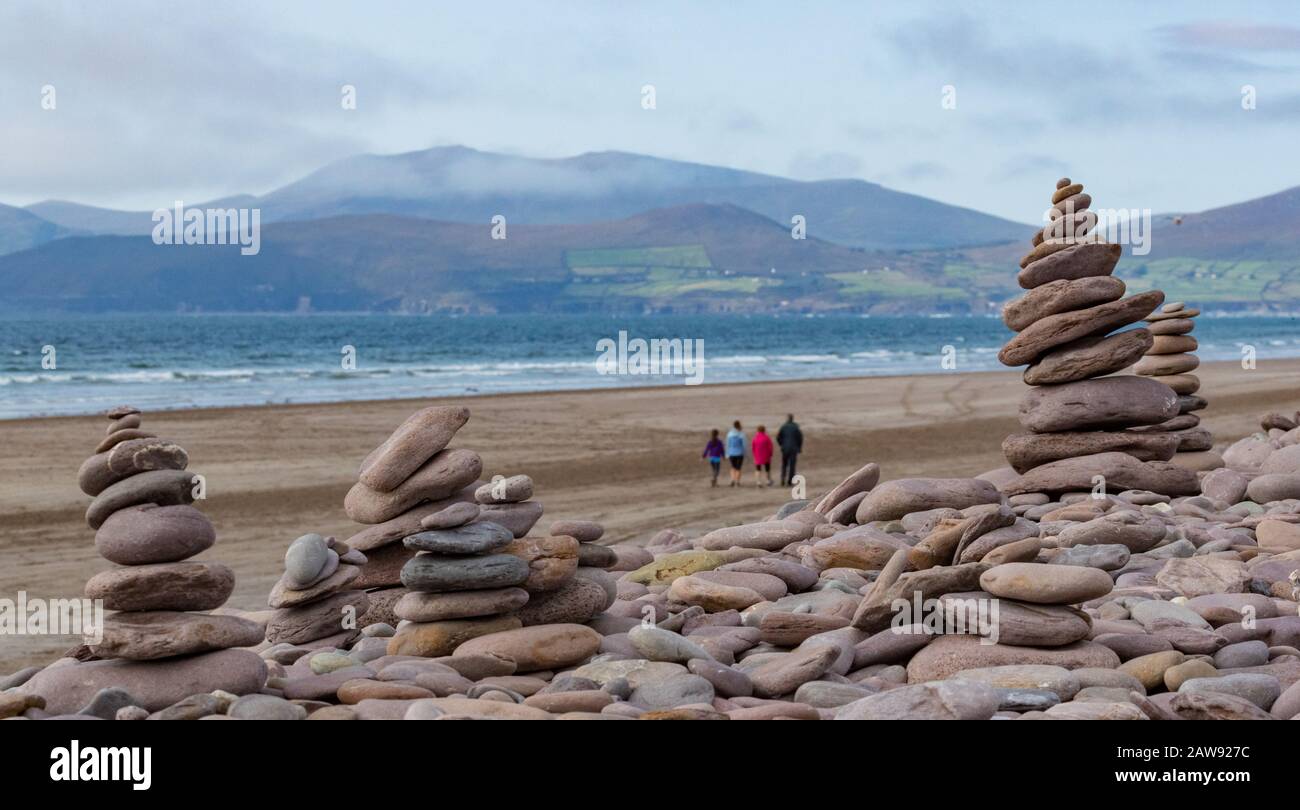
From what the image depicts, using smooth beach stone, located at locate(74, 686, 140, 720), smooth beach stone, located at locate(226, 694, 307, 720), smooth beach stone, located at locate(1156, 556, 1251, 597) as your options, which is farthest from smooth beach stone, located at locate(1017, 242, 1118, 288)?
smooth beach stone, located at locate(74, 686, 140, 720)

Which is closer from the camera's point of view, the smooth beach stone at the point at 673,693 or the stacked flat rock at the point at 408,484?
the smooth beach stone at the point at 673,693

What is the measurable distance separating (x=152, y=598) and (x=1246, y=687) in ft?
22.8

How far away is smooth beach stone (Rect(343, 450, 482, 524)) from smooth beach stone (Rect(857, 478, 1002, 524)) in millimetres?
5086

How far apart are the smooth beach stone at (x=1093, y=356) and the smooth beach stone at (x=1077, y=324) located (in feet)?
0.35

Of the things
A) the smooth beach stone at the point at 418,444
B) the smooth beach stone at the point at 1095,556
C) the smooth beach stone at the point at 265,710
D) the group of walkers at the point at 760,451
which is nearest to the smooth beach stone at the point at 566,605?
the smooth beach stone at the point at 418,444

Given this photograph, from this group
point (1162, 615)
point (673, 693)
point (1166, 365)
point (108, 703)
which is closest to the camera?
point (108, 703)

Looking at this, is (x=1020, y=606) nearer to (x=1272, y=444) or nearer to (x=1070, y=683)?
(x=1070, y=683)

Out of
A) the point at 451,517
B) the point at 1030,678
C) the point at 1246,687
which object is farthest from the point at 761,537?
the point at 1246,687

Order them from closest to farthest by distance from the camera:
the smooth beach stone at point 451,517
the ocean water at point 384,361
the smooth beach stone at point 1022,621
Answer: the smooth beach stone at point 1022,621 → the smooth beach stone at point 451,517 → the ocean water at point 384,361

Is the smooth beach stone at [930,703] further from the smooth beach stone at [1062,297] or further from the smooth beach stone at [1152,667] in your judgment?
the smooth beach stone at [1062,297]

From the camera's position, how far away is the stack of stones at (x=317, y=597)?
10.6 metres

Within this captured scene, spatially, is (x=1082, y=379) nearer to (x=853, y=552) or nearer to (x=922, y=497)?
A: (x=922, y=497)

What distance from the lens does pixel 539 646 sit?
9.24m

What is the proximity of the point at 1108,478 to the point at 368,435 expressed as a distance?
77.4ft
